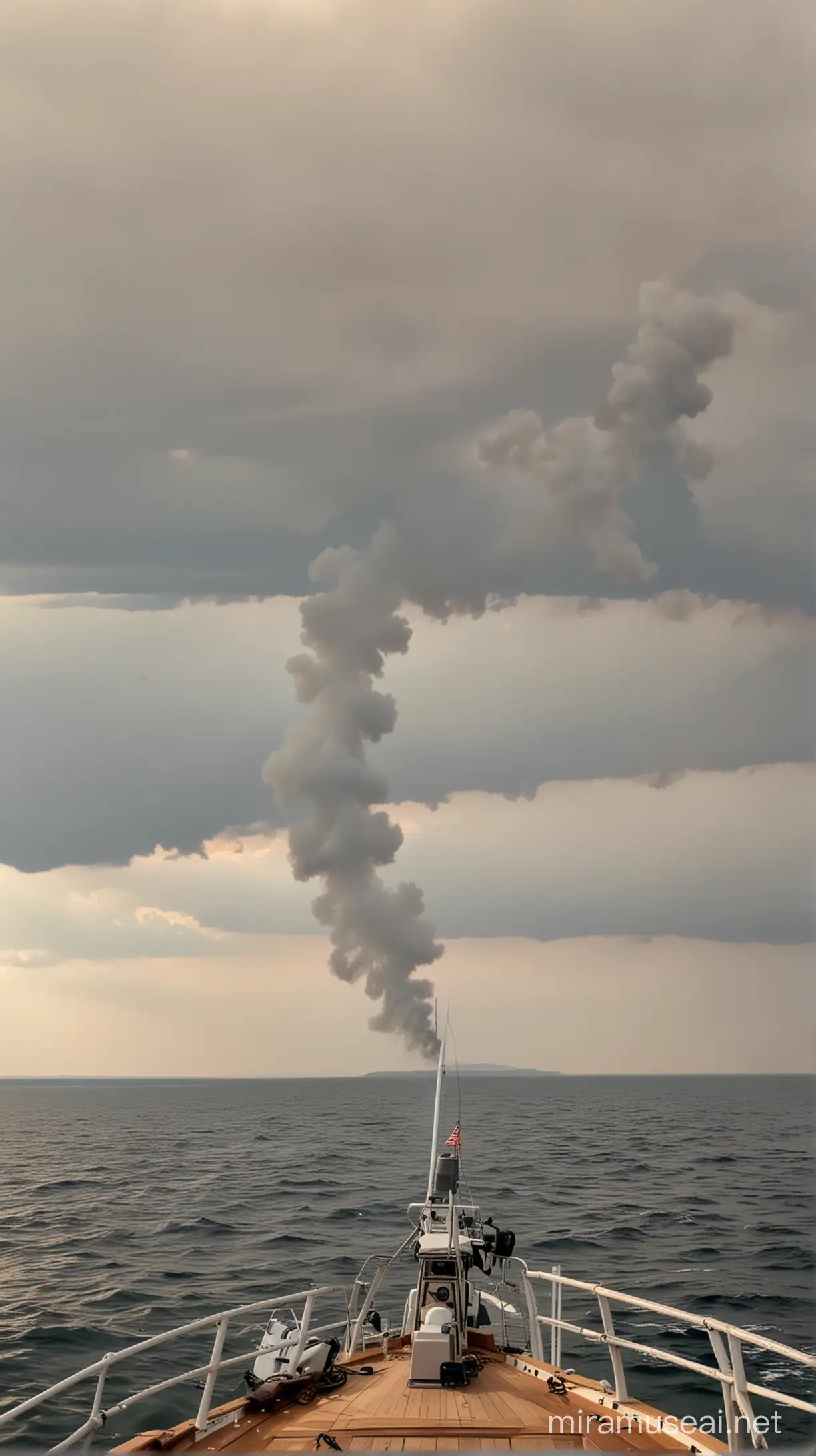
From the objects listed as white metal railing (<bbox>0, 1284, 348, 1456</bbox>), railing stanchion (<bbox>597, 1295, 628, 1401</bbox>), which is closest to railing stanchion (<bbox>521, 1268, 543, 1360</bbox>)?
white metal railing (<bbox>0, 1284, 348, 1456</bbox>)

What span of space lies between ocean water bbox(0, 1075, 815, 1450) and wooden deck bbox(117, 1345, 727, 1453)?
25.1ft

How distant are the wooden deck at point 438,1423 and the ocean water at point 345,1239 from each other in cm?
765

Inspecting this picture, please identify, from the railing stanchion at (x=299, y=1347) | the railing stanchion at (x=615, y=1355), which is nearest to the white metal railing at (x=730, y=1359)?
the railing stanchion at (x=615, y=1355)

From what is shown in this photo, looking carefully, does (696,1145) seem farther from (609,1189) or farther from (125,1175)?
(125,1175)

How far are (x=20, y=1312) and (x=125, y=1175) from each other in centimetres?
4597

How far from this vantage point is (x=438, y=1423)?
1308 cm

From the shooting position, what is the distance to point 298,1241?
39906 millimetres

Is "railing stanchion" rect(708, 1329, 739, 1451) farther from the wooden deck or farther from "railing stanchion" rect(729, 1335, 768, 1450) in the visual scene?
the wooden deck

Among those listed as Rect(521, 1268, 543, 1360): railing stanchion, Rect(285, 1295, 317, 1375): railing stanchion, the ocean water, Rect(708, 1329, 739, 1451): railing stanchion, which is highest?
Rect(708, 1329, 739, 1451): railing stanchion

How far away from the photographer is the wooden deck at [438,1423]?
1266 cm

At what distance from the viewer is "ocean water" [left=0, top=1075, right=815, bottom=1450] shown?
24234mm

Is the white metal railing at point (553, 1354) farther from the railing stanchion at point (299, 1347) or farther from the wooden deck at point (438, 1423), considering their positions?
the wooden deck at point (438, 1423)

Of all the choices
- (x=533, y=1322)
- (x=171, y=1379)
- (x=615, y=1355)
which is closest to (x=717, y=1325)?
(x=615, y=1355)

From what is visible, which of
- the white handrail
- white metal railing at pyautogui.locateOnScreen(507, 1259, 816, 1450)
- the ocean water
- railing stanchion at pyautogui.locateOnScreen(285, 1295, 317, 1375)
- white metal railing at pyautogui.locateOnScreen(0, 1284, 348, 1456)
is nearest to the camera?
the white handrail
